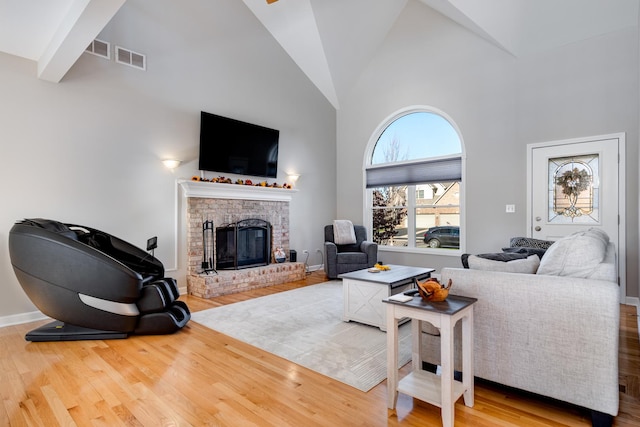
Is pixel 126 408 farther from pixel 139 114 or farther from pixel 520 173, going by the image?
pixel 520 173

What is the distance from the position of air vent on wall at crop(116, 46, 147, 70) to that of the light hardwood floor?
3.26 m

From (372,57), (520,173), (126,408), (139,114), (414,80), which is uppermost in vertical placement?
(372,57)

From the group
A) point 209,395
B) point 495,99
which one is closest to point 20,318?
point 209,395

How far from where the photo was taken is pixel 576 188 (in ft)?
14.9

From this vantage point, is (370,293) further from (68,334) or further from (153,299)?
(68,334)

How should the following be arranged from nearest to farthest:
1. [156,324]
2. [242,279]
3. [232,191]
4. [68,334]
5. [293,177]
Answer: [68,334] < [156,324] < [242,279] < [232,191] < [293,177]

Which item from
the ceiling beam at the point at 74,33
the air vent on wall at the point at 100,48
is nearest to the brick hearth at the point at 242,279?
the ceiling beam at the point at 74,33

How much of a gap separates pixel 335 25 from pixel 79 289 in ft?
17.1

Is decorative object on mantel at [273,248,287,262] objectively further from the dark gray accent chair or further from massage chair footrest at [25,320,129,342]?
massage chair footrest at [25,320,129,342]

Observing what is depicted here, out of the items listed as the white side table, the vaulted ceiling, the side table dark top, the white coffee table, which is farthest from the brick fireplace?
the side table dark top

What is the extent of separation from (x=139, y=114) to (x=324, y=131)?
3520 mm

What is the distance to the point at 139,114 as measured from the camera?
4359mm

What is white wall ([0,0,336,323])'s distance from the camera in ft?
11.5

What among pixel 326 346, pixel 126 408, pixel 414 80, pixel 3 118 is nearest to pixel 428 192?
pixel 414 80
